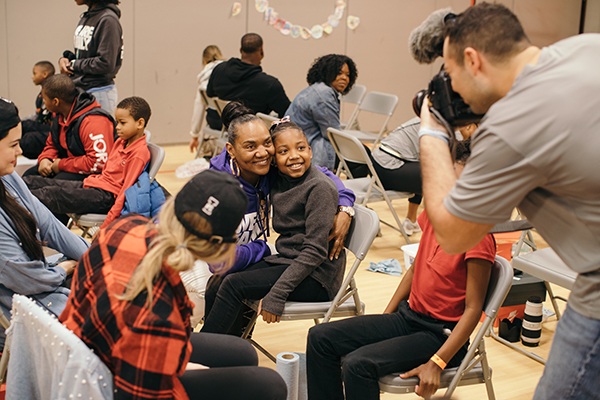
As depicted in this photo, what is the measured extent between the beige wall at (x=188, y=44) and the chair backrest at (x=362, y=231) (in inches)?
214

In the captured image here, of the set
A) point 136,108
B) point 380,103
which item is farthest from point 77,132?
point 380,103

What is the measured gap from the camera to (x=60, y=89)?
3.47 meters

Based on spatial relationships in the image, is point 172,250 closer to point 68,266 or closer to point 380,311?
point 68,266

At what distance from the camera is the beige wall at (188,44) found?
6.42m

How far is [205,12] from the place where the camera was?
7.18m

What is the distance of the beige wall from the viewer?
642 centimetres

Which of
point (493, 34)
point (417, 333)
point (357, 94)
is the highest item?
point (493, 34)

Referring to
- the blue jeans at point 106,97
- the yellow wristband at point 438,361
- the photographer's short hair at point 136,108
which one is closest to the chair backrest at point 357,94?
the blue jeans at point 106,97

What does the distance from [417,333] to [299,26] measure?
6.59 m

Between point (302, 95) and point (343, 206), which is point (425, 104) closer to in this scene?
point (343, 206)

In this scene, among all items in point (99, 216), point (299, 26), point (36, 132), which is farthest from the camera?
point (299, 26)

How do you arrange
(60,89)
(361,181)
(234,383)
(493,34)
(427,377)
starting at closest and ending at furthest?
(493,34) → (234,383) → (427,377) → (60,89) → (361,181)

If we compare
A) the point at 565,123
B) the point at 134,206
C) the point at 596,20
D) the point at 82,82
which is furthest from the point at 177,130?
the point at 596,20

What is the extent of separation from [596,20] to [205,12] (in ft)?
23.7
